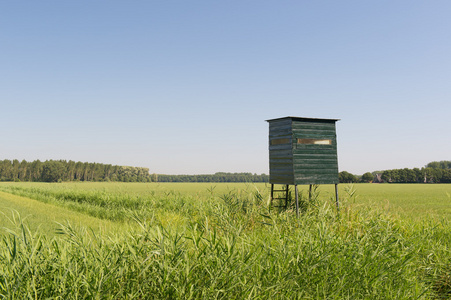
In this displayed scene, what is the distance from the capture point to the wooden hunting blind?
42.3ft

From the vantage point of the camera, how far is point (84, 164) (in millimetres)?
135500

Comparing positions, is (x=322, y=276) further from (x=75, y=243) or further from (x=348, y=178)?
(x=348, y=178)

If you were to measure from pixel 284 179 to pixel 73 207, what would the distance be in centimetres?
1373

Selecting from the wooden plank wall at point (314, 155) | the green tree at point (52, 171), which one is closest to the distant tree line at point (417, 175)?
the wooden plank wall at point (314, 155)

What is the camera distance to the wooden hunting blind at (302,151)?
42.3 ft

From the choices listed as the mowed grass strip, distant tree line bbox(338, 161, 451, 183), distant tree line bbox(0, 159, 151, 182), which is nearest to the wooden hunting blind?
the mowed grass strip

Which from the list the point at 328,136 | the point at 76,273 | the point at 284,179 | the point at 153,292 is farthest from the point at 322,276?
the point at 328,136

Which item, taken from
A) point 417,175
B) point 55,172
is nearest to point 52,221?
point 417,175

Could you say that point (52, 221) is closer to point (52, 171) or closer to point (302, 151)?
point (302, 151)

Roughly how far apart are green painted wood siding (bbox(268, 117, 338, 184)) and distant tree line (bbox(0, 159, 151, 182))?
342 feet

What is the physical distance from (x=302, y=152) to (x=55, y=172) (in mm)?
128621

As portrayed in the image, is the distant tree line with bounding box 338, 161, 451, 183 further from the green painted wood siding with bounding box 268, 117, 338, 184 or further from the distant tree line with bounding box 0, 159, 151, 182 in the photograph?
the green painted wood siding with bounding box 268, 117, 338, 184

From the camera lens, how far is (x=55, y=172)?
401 feet

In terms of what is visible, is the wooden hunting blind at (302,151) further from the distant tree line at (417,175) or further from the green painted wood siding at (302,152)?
the distant tree line at (417,175)
